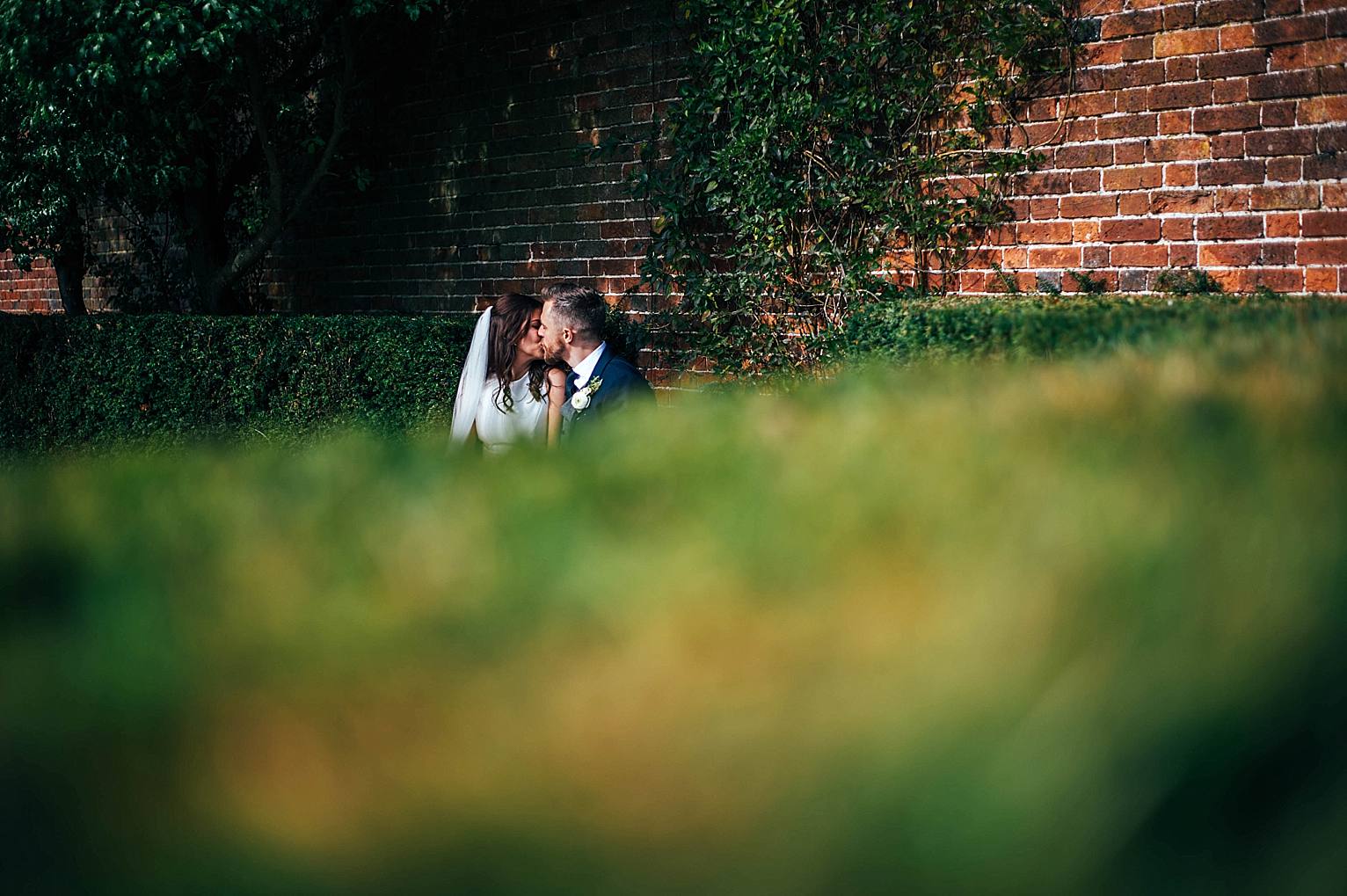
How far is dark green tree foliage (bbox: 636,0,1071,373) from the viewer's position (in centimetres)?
655

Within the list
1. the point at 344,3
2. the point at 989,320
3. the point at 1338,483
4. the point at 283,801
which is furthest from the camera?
the point at 344,3

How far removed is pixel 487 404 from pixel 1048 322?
3.24 metres

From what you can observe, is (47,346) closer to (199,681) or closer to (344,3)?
(344,3)

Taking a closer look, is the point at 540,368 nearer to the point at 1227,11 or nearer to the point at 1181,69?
the point at 1181,69

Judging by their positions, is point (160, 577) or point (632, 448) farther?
point (632, 448)

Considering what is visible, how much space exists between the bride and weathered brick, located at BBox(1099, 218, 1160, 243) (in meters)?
2.78

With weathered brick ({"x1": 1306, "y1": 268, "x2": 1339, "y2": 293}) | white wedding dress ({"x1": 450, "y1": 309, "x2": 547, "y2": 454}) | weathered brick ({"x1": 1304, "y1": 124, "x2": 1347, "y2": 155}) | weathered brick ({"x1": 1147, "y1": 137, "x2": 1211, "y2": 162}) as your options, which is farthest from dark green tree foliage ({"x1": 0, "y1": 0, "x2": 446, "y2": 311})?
weathered brick ({"x1": 1306, "y1": 268, "x2": 1339, "y2": 293})

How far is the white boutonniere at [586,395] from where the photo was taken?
19.7ft

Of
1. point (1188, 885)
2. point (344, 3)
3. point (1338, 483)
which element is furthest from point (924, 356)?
point (344, 3)

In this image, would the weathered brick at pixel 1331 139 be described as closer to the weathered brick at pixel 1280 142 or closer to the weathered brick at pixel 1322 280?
the weathered brick at pixel 1280 142

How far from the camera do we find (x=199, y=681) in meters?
0.87

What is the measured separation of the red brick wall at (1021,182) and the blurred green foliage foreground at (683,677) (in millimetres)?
5041

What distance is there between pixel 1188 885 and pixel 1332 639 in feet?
0.96

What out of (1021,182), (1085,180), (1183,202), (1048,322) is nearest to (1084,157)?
(1085,180)
